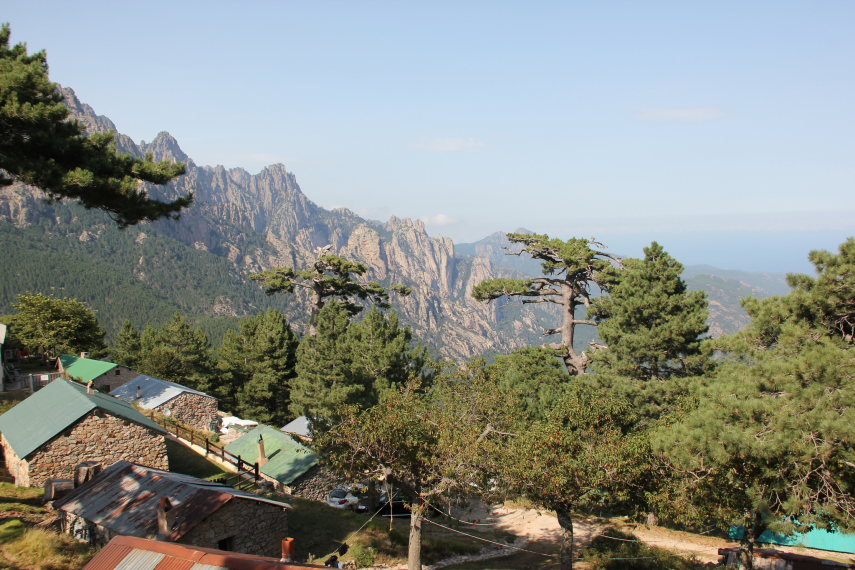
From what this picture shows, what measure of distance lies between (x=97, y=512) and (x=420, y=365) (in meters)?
22.3

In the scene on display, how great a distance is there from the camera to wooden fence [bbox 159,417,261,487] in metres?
24.2

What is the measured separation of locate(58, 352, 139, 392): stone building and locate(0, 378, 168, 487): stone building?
15705 millimetres

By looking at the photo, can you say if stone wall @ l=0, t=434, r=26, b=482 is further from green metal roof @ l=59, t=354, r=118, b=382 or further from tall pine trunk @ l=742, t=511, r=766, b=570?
tall pine trunk @ l=742, t=511, r=766, b=570

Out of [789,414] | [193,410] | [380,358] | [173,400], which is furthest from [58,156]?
[193,410]

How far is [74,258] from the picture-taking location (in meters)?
194

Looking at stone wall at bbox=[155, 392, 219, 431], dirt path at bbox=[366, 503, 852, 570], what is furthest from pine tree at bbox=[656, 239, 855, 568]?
stone wall at bbox=[155, 392, 219, 431]

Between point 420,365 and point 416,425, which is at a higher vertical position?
point 416,425

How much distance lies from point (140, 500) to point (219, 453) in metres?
14.2

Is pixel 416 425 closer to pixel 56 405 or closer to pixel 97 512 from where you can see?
pixel 97 512

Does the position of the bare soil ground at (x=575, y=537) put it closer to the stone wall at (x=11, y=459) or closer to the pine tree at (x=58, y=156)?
the stone wall at (x=11, y=459)

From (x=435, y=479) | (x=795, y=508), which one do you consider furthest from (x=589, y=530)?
(x=795, y=508)

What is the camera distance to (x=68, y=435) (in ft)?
64.3

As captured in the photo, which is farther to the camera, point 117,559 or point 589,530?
point 589,530

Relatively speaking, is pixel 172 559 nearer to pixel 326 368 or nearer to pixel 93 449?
pixel 93 449
